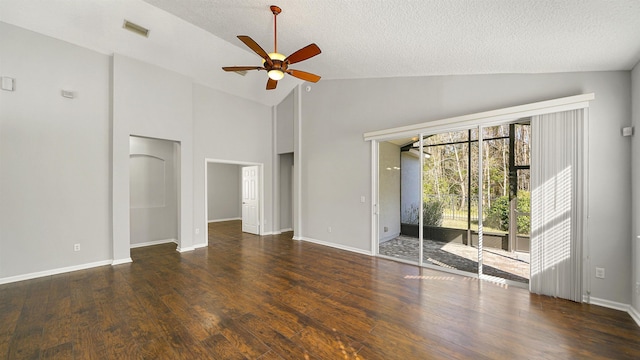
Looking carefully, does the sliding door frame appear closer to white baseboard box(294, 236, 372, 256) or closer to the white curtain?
the white curtain

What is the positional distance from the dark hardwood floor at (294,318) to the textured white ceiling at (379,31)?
2.85 meters

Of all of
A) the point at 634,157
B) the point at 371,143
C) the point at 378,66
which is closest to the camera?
the point at 634,157

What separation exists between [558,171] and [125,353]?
16.3 ft

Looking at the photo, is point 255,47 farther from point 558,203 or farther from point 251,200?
point 251,200

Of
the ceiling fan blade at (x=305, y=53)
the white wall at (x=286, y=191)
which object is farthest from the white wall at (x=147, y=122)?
the ceiling fan blade at (x=305, y=53)

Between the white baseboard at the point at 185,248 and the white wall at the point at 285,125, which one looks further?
the white wall at the point at 285,125

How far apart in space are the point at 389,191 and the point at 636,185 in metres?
3.01

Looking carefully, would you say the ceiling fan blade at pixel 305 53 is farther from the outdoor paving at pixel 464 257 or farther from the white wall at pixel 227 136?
the white wall at pixel 227 136

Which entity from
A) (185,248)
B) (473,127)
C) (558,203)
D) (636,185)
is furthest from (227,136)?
(636,185)

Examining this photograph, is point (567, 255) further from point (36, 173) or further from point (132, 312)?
point (36, 173)

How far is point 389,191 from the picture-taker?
4.82m

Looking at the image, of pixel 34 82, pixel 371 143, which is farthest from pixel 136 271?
pixel 371 143

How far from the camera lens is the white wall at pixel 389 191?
475 centimetres

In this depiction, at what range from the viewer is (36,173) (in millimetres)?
3688
